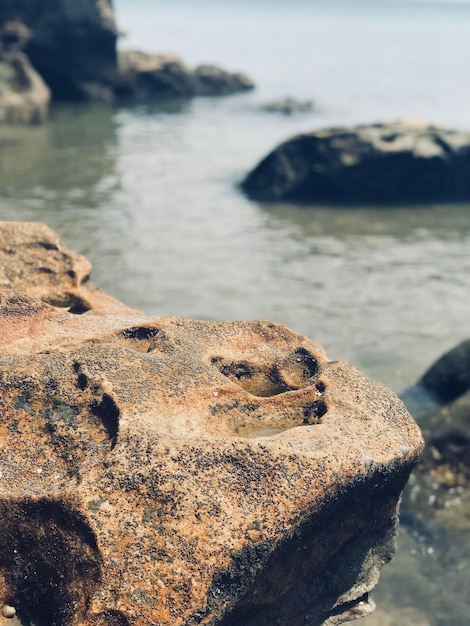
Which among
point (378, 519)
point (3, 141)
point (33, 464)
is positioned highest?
point (33, 464)

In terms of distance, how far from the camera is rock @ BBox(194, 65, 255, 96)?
35.2 meters

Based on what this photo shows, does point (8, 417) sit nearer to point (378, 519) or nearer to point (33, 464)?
point (33, 464)

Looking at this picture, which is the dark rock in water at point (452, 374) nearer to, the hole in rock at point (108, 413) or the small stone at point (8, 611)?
Answer: the hole in rock at point (108, 413)

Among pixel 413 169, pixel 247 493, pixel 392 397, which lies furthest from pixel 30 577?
pixel 413 169

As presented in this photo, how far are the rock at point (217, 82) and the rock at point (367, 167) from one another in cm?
1794

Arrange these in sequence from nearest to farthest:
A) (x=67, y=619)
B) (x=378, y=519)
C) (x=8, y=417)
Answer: (x=67, y=619) → (x=8, y=417) → (x=378, y=519)

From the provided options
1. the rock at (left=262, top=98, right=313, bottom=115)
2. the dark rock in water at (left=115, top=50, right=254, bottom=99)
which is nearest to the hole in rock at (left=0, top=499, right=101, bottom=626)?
the rock at (left=262, top=98, right=313, bottom=115)

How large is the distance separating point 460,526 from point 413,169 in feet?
42.6

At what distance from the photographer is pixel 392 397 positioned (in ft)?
12.9

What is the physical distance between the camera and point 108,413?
11.3 ft

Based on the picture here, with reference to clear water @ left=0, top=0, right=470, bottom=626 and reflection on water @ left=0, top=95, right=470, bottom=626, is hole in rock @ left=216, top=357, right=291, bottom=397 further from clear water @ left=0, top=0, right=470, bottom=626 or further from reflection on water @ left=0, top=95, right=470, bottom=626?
clear water @ left=0, top=0, right=470, bottom=626

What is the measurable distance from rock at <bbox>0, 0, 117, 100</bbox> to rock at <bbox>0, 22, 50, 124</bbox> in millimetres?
806

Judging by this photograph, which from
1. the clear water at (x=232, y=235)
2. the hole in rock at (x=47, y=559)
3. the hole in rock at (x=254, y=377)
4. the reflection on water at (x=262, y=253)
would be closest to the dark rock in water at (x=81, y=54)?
the clear water at (x=232, y=235)

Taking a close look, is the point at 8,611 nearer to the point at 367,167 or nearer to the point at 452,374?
the point at 452,374
